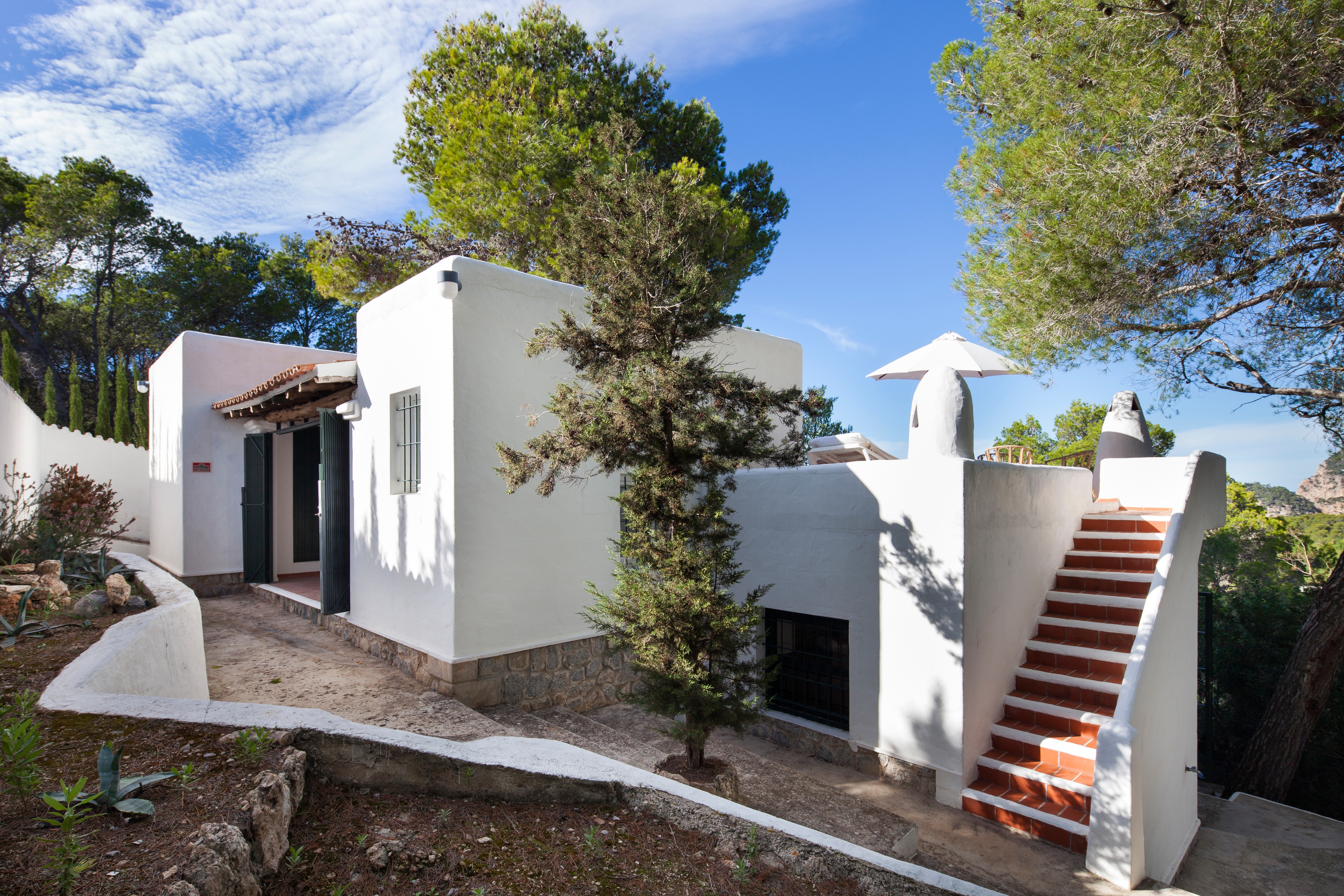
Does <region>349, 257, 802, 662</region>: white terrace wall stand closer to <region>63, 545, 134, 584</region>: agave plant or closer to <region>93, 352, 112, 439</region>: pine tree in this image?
<region>63, 545, 134, 584</region>: agave plant

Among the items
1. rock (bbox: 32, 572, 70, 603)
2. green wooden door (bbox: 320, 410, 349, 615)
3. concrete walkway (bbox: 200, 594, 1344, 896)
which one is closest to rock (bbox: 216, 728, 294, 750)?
concrete walkway (bbox: 200, 594, 1344, 896)

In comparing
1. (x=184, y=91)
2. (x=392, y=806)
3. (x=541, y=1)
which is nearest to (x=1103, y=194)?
(x=392, y=806)

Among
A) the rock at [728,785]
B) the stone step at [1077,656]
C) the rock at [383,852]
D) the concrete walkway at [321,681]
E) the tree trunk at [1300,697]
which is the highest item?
the rock at [383,852]

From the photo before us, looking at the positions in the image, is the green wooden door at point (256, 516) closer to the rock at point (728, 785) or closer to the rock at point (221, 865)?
the rock at point (728, 785)

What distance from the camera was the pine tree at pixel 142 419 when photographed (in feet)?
58.6

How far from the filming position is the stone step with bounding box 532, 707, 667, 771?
518 centimetres

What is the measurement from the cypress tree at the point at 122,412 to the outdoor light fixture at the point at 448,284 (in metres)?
17.9

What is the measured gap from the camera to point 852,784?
5848 millimetres

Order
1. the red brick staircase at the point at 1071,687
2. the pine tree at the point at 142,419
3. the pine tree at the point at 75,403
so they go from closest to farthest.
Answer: the red brick staircase at the point at 1071,687 → the pine tree at the point at 142,419 → the pine tree at the point at 75,403

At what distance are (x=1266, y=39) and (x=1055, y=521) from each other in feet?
17.7

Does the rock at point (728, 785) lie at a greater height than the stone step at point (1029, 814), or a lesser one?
greater

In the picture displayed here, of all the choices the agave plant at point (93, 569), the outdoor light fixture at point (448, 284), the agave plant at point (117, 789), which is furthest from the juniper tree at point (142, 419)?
the agave plant at point (117, 789)

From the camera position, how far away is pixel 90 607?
5.62 m

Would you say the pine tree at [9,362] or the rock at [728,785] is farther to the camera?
the pine tree at [9,362]
